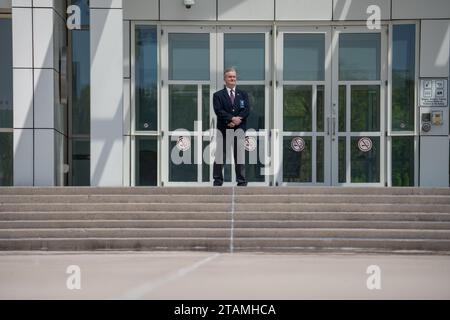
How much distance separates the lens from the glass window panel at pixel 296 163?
17984 millimetres

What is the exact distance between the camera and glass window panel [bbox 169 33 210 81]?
18016 millimetres

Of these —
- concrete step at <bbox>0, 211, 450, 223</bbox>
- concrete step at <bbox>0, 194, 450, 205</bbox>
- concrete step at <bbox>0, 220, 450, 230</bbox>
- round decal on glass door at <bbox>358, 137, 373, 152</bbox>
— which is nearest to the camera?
concrete step at <bbox>0, 220, 450, 230</bbox>

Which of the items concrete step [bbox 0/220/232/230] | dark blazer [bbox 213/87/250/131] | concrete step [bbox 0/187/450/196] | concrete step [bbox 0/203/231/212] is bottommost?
concrete step [bbox 0/220/232/230]

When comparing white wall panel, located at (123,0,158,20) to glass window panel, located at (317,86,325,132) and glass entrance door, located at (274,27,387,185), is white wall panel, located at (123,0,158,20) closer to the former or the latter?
glass entrance door, located at (274,27,387,185)

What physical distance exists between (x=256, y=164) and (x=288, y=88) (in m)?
1.73

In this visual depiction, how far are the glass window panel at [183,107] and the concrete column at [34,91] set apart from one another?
2.88 meters

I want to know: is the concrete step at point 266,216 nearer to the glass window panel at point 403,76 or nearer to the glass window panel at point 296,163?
the glass window panel at point 296,163

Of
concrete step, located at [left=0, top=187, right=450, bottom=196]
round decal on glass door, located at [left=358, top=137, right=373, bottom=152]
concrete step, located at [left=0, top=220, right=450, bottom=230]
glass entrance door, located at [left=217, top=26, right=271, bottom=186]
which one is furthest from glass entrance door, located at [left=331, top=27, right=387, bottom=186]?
concrete step, located at [left=0, top=220, right=450, bottom=230]

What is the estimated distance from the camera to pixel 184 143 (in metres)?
18.0

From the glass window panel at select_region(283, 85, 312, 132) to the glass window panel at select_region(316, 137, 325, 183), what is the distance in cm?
38

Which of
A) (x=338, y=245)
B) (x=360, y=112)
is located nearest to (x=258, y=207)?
(x=338, y=245)

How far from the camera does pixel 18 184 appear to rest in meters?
16.1
